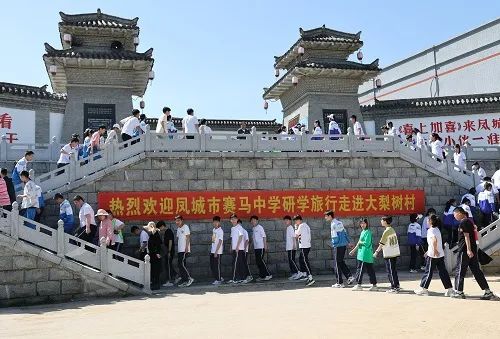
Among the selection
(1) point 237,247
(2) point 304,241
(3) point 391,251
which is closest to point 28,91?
(1) point 237,247

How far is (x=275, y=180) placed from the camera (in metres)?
13.6

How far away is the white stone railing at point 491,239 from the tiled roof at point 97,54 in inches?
488

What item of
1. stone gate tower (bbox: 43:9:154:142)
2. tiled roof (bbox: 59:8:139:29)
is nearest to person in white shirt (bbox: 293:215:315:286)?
stone gate tower (bbox: 43:9:154:142)

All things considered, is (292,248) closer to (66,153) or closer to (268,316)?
(268,316)

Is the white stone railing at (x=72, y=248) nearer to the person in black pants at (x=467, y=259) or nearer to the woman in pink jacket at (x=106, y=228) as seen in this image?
the woman in pink jacket at (x=106, y=228)

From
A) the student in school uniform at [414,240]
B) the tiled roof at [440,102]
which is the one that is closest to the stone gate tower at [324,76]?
the tiled roof at [440,102]

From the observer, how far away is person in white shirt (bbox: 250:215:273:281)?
1191 cm

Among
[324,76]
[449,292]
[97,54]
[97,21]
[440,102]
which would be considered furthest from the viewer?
[440,102]

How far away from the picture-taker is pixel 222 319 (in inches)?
285

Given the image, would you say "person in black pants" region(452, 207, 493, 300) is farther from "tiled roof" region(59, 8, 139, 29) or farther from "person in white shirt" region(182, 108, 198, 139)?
"tiled roof" region(59, 8, 139, 29)

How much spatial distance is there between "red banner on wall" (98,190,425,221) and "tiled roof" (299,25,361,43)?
10.2 metres

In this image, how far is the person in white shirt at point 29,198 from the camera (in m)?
10.3

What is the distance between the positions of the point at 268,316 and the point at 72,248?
14.9 feet

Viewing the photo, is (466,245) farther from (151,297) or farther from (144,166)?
(144,166)
